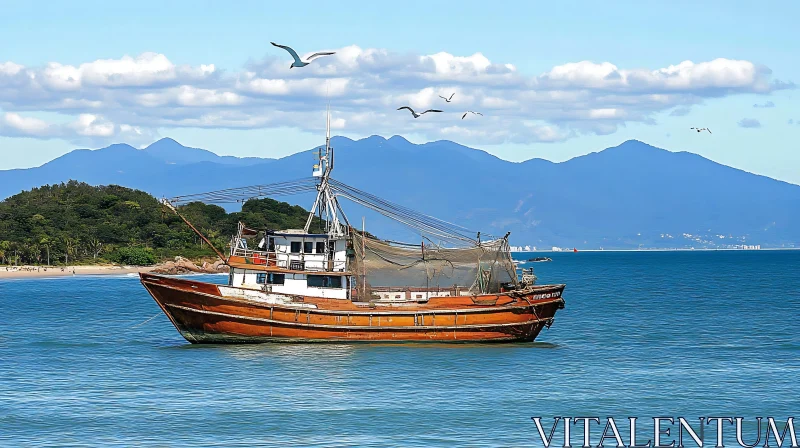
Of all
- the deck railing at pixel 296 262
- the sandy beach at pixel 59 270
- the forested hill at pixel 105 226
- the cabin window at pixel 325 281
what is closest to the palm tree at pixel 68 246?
the forested hill at pixel 105 226

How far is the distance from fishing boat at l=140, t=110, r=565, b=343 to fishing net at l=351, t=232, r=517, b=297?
42 mm

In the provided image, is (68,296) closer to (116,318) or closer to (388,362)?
(116,318)

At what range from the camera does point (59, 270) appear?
123 meters

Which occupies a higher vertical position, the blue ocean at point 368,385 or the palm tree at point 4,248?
the palm tree at point 4,248

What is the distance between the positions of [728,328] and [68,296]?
5019cm

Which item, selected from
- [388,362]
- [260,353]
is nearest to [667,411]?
[388,362]

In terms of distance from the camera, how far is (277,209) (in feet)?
541

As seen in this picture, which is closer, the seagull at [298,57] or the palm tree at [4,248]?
the seagull at [298,57]

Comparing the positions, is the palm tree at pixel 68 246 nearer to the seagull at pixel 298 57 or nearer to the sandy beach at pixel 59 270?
the sandy beach at pixel 59 270

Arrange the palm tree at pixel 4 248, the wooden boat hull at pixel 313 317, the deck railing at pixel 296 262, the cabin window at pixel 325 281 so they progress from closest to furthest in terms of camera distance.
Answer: the wooden boat hull at pixel 313 317, the cabin window at pixel 325 281, the deck railing at pixel 296 262, the palm tree at pixel 4 248

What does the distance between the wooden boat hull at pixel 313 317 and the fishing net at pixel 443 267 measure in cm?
171

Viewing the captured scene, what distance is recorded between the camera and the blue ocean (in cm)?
2769

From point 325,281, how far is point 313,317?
180 cm

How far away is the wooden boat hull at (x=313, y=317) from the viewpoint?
4216cm
